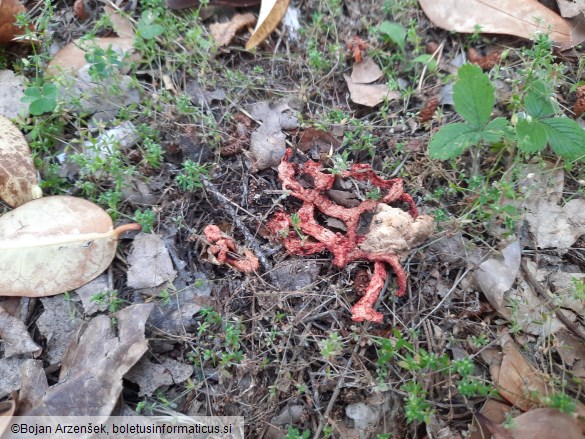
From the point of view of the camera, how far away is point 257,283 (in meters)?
2.36

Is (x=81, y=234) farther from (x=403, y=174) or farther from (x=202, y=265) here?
(x=403, y=174)

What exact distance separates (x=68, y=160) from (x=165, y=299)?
41.6 inches

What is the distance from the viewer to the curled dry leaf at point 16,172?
2541 mm

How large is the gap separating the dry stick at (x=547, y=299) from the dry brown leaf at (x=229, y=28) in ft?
7.12

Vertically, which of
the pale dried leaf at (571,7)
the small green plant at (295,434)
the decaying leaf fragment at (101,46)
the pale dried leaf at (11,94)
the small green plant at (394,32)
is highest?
the pale dried leaf at (571,7)

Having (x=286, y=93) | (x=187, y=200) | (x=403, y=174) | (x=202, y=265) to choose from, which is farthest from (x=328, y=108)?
(x=202, y=265)

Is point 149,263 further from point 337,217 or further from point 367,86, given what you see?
point 367,86

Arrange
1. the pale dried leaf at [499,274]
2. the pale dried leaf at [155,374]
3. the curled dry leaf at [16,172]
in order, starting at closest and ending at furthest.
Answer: the pale dried leaf at [155,374] < the pale dried leaf at [499,274] < the curled dry leaf at [16,172]

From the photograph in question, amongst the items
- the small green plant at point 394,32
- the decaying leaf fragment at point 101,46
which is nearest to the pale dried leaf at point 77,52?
the decaying leaf fragment at point 101,46

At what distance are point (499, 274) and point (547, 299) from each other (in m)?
0.24

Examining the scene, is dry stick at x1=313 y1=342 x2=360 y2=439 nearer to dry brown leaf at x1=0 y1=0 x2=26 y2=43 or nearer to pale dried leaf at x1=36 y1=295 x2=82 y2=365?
pale dried leaf at x1=36 y1=295 x2=82 y2=365

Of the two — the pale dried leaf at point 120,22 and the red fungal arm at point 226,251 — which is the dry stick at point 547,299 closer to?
the red fungal arm at point 226,251

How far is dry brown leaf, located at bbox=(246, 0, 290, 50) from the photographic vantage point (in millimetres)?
3019

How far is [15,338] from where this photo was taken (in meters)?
2.31
